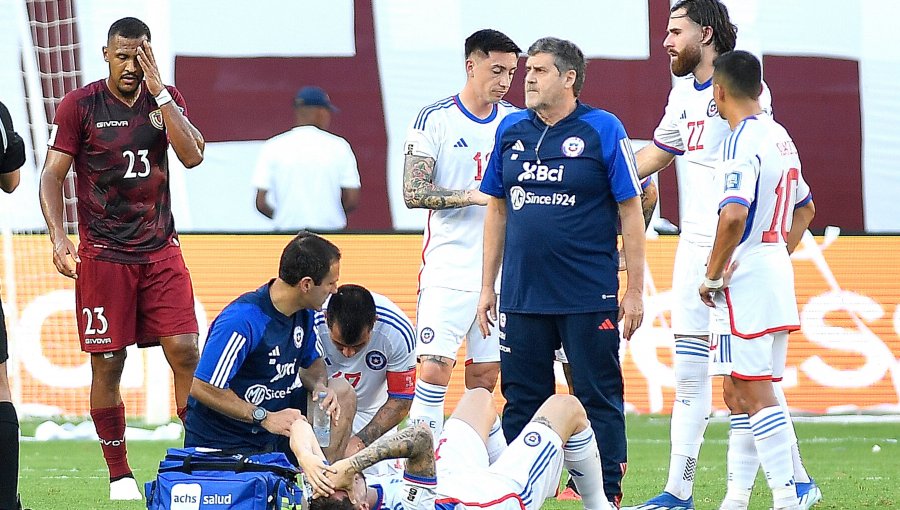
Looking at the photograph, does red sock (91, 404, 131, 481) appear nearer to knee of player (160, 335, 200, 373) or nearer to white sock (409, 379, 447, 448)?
knee of player (160, 335, 200, 373)

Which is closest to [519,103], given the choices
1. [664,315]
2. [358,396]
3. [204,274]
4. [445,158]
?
[664,315]

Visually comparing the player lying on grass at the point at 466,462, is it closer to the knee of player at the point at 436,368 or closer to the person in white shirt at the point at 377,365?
the person in white shirt at the point at 377,365

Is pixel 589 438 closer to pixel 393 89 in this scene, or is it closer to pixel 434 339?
pixel 434 339

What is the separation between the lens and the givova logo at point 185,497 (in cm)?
524

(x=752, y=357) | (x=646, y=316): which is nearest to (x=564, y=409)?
(x=752, y=357)

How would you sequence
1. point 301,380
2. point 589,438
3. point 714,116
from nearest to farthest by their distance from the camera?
point 589,438 → point 301,380 → point 714,116

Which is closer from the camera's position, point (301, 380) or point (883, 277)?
point (301, 380)

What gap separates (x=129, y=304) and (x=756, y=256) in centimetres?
325

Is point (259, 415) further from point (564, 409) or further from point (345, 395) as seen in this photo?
point (564, 409)

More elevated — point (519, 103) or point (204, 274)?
point (519, 103)

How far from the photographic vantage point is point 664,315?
1060 centimetres

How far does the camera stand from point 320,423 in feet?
20.2

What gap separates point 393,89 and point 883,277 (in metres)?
4.61

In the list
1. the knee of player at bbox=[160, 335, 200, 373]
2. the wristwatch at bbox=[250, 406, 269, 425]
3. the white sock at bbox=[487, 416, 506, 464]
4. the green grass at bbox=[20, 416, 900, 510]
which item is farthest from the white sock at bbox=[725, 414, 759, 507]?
the knee of player at bbox=[160, 335, 200, 373]
